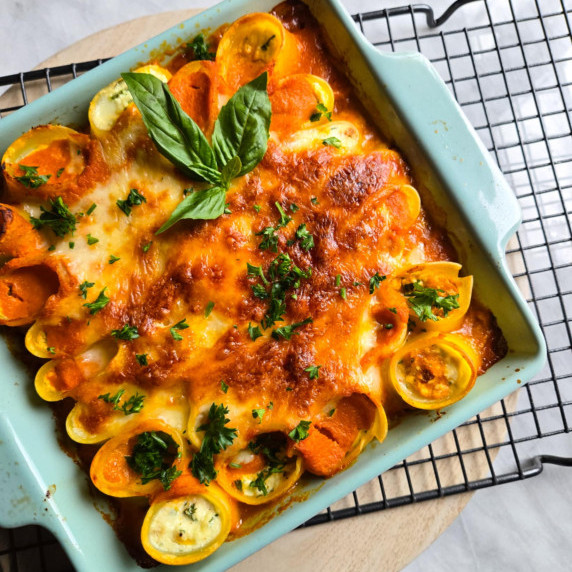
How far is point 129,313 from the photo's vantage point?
Result: 6.46 feet

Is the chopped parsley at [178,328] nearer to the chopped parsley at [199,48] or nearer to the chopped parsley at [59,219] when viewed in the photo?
the chopped parsley at [59,219]

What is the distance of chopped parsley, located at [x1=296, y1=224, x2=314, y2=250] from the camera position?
199 centimetres

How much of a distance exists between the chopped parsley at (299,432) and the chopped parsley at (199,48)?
1161 mm

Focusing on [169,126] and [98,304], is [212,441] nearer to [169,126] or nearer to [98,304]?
[98,304]

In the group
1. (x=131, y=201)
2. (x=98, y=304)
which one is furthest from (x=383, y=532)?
(x=131, y=201)

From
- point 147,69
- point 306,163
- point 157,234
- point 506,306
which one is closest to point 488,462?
point 506,306

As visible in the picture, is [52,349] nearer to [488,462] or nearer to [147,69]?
[147,69]

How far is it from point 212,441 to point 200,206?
0.66 m

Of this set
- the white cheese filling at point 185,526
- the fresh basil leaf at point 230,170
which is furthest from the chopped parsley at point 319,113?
the white cheese filling at point 185,526

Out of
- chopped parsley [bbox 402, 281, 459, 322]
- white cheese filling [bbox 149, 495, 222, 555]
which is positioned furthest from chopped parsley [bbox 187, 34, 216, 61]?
white cheese filling [bbox 149, 495, 222, 555]

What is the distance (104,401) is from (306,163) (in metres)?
0.92

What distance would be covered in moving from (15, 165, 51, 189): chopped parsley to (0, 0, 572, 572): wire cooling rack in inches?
18.4

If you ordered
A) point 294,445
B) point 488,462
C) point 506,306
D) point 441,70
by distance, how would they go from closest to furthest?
point 294,445, point 506,306, point 488,462, point 441,70

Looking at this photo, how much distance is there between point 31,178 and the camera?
196cm
